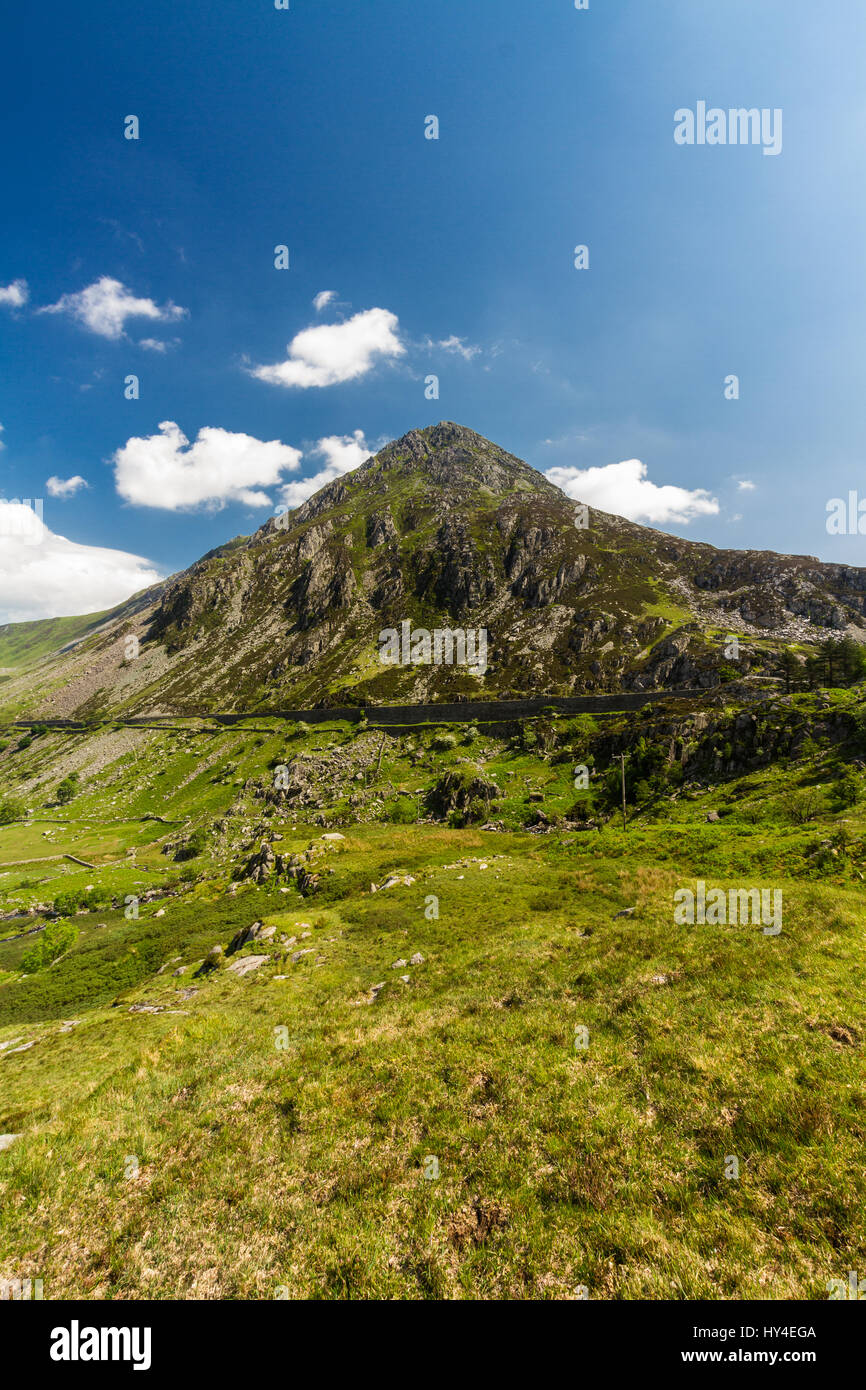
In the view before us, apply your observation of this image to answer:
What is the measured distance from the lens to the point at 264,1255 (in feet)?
23.3

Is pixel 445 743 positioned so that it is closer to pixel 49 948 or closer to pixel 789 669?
pixel 49 948

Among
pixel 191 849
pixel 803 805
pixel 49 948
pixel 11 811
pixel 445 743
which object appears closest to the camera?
pixel 803 805

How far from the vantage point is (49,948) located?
3816cm

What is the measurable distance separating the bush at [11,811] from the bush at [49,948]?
8319cm

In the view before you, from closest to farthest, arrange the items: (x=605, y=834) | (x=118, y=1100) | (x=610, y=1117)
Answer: (x=610, y=1117) → (x=118, y=1100) → (x=605, y=834)

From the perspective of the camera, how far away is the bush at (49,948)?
3634 centimetres

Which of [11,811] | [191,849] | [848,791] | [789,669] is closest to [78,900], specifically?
[191,849]

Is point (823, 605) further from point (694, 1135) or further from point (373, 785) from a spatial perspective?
point (694, 1135)

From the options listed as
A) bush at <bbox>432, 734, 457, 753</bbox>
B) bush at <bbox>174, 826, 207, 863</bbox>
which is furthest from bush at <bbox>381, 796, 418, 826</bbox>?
bush at <bbox>174, 826, 207, 863</bbox>

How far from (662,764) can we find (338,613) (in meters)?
159

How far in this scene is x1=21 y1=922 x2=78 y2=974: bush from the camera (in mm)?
36344

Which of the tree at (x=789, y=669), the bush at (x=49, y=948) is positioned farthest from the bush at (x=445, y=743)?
the bush at (x=49, y=948)

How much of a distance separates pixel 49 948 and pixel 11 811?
9190 cm
